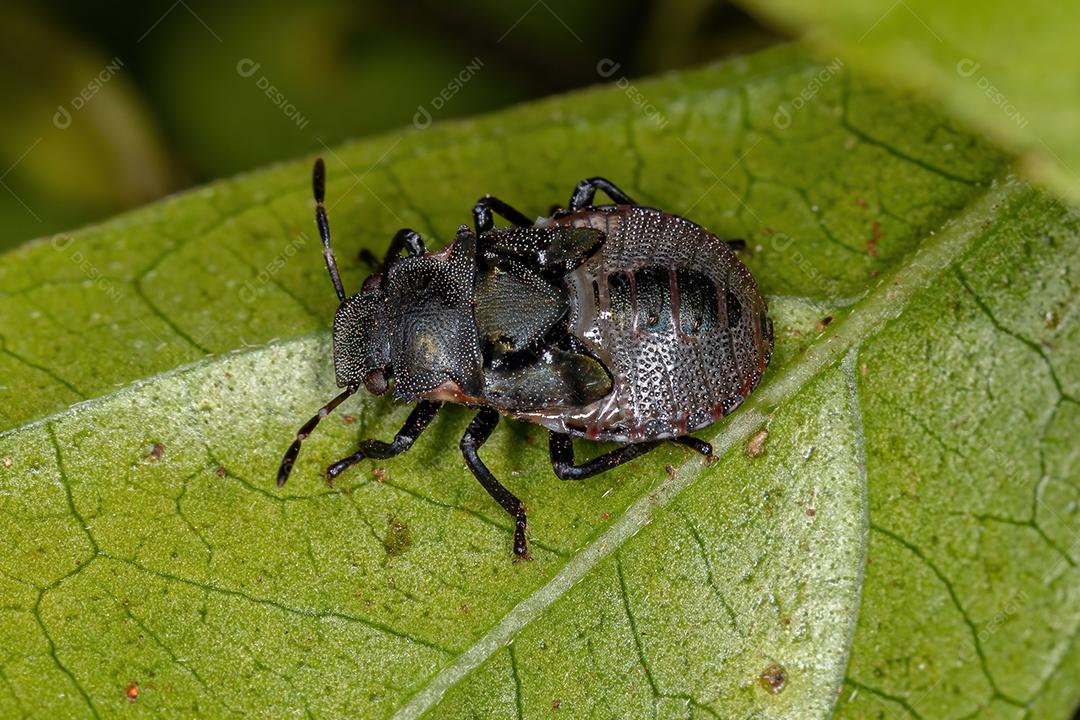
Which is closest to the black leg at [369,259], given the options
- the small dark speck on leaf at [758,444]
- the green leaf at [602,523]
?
the green leaf at [602,523]

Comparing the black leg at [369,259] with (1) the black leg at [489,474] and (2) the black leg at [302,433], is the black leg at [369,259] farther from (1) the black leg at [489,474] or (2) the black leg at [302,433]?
(1) the black leg at [489,474]

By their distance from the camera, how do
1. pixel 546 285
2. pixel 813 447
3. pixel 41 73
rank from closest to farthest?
pixel 813 447 < pixel 546 285 < pixel 41 73

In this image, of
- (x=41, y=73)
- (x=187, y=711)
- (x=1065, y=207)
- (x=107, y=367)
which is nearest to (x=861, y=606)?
(x=1065, y=207)

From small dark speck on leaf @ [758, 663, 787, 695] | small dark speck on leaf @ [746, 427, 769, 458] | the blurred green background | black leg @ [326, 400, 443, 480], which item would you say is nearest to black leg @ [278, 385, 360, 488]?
black leg @ [326, 400, 443, 480]

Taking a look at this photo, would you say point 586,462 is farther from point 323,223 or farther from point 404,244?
point 323,223

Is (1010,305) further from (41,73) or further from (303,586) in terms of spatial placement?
(41,73)

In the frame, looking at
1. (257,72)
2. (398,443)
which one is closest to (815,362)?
(398,443)
